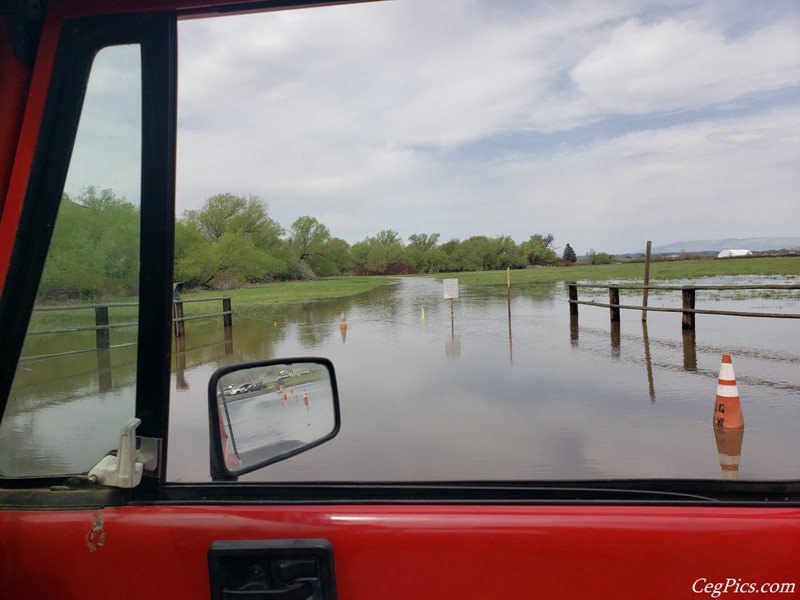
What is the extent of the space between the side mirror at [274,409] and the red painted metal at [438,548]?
195mm

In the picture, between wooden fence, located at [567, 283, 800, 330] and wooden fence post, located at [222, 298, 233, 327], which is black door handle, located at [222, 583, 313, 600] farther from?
wooden fence post, located at [222, 298, 233, 327]

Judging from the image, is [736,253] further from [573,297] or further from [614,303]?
[573,297]

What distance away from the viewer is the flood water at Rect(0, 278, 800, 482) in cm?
361

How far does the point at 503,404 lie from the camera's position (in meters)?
6.24

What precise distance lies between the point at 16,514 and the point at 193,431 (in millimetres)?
3529

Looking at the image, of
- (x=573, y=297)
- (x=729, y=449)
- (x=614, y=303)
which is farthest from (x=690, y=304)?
(x=729, y=449)

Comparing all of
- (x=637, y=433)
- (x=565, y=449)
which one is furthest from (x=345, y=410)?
(x=637, y=433)

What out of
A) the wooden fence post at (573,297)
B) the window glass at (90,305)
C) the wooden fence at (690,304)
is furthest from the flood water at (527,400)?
the wooden fence post at (573,297)

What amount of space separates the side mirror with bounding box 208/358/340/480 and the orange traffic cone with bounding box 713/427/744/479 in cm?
352

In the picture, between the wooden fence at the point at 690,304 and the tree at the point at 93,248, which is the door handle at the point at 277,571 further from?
the wooden fence at the point at 690,304

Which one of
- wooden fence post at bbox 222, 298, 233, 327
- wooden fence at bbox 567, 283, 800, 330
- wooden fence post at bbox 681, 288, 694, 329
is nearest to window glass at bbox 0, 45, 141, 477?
wooden fence at bbox 567, 283, 800, 330

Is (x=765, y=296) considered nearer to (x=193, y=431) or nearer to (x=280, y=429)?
(x=193, y=431)

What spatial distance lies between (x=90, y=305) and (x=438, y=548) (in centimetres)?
94

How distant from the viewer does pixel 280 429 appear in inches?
61.1
